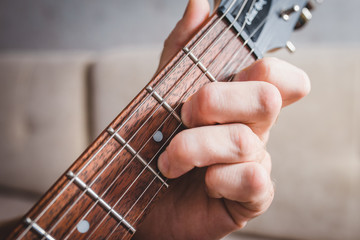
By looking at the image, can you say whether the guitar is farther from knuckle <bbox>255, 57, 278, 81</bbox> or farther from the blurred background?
the blurred background

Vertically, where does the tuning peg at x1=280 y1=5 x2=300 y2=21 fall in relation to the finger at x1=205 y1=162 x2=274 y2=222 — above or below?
above

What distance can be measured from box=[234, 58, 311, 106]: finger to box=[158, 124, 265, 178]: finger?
82mm

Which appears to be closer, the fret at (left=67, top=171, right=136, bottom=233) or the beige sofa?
the fret at (left=67, top=171, right=136, bottom=233)

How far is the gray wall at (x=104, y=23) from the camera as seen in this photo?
938mm

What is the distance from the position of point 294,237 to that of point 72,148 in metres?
0.90

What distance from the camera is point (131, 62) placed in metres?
1.02

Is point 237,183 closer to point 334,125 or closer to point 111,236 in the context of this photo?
point 111,236

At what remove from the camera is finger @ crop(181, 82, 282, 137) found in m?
0.34

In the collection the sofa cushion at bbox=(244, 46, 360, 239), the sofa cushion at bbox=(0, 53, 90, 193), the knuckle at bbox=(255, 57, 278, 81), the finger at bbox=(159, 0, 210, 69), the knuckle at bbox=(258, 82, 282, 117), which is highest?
the sofa cushion at bbox=(0, 53, 90, 193)

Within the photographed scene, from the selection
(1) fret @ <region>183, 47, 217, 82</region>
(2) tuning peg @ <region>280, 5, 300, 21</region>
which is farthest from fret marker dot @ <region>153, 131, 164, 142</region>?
(2) tuning peg @ <region>280, 5, 300, 21</region>

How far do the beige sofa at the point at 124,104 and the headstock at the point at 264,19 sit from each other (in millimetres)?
401

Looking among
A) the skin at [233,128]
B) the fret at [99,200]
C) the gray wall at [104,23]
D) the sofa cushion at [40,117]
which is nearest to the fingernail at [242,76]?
the skin at [233,128]

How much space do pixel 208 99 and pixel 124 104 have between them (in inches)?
28.8

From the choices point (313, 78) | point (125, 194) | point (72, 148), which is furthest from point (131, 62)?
point (125, 194)
